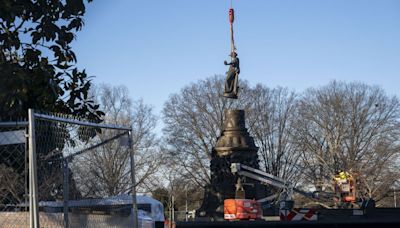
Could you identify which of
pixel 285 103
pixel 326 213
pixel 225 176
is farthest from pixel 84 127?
pixel 285 103

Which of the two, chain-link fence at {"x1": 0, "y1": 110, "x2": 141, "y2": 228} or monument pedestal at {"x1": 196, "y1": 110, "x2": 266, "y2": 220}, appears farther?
monument pedestal at {"x1": 196, "y1": 110, "x2": 266, "y2": 220}

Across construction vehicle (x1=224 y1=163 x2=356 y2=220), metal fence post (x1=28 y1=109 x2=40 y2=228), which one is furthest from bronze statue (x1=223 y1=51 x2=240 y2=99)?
metal fence post (x1=28 y1=109 x2=40 y2=228)

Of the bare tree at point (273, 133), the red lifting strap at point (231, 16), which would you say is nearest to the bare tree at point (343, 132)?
the bare tree at point (273, 133)

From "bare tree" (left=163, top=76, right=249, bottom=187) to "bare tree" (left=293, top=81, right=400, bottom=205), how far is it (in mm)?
6235

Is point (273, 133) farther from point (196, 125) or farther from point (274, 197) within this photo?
point (274, 197)

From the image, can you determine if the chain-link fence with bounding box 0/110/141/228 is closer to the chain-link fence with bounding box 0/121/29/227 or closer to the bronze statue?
the chain-link fence with bounding box 0/121/29/227

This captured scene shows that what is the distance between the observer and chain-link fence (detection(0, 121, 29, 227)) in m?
5.83

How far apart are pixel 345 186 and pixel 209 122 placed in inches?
1390

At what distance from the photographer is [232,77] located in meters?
30.5

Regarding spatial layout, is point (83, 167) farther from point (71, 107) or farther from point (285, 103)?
point (285, 103)

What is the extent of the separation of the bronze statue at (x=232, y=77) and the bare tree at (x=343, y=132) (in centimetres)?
2652

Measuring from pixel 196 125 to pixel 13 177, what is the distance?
49.8 metres

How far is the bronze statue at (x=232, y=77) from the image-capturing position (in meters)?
30.1

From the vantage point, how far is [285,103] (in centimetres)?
5897
